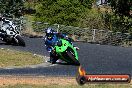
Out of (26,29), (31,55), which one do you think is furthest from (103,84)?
(26,29)

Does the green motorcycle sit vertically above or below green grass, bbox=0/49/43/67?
above

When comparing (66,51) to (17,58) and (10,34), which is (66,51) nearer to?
(17,58)

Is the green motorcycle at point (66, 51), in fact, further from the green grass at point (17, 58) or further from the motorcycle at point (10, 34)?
the motorcycle at point (10, 34)

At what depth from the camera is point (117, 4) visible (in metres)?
31.8

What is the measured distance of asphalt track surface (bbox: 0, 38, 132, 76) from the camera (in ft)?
58.7

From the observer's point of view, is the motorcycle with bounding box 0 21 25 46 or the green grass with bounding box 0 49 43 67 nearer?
the green grass with bounding box 0 49 43 67

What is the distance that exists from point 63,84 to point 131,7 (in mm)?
17632

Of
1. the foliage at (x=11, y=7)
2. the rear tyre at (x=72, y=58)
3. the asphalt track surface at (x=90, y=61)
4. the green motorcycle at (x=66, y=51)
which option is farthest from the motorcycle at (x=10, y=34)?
the foliage at (x=11, y=7)

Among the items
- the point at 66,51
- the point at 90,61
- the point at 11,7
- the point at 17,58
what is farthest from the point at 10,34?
the point at 11,7

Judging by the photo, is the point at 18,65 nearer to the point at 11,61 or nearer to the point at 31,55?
the point at 11,61

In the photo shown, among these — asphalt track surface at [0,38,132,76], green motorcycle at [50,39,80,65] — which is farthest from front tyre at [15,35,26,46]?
green motorcycle at [50,39,80,65]

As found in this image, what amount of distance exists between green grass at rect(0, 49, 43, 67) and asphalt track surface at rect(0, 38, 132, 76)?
1240mm

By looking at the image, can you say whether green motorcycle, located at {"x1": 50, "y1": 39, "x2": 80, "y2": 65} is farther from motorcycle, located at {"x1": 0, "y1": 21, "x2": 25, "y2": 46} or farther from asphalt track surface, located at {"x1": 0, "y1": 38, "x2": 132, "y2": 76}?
motorcycle, located at {"x1": 0, "y1": 21, "x2": 25, "y2": 46}

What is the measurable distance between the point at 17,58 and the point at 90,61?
3.58 metres
